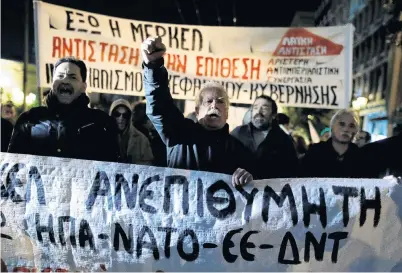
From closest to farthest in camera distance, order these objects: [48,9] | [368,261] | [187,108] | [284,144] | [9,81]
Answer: [368,261], [284,144], [48,9], [187,108], [9,81]

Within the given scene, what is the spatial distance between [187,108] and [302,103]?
6.80ft

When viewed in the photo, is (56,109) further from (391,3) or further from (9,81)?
(9,81)

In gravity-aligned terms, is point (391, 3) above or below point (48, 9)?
above

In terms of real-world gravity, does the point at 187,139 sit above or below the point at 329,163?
above

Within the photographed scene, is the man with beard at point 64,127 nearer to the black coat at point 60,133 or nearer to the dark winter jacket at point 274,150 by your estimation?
the black coat at point 60,133

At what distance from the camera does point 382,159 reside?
3564 millimetres

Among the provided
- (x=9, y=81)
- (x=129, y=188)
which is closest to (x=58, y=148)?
(x=129, y=188)

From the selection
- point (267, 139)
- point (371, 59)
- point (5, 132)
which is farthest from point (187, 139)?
point (371, 59)

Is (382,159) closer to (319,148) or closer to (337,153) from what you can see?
(337,153)

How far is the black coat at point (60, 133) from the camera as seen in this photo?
119 inches

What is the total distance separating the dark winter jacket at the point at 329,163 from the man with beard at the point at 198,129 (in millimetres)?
809

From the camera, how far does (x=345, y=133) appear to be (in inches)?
149

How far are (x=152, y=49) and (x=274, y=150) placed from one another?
179cm

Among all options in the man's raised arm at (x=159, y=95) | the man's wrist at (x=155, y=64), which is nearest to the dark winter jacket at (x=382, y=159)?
the man's raised arm at (x=159, y=95)
